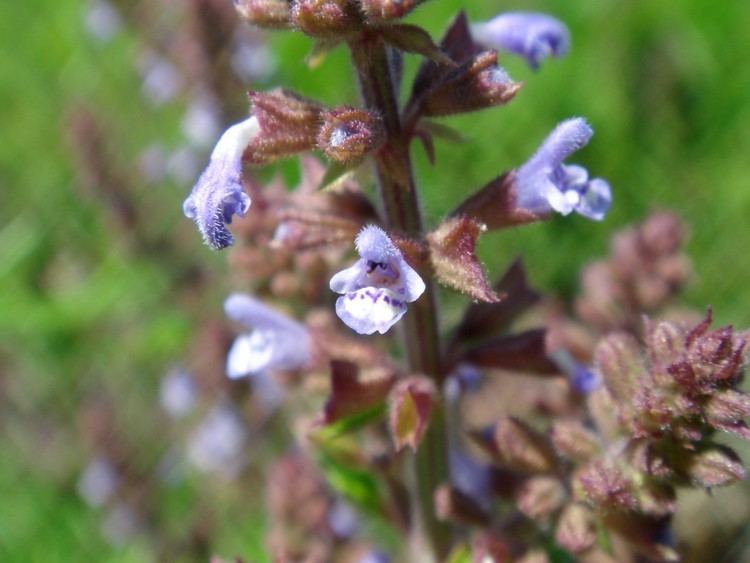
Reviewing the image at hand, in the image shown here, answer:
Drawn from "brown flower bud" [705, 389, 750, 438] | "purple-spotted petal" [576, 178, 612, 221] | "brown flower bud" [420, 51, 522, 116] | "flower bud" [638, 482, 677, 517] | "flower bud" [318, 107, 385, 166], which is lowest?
"flower bud" [638, 482, 677, 517]

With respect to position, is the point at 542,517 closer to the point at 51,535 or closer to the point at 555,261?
the point at 555,261

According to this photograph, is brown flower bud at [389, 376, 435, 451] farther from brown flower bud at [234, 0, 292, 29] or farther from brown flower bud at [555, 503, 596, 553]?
brown flower bud at [234, 0, 292, 29]

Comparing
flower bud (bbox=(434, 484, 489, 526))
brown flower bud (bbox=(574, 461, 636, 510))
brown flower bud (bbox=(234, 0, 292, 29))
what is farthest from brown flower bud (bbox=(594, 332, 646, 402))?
brown flower bud (bbox=(234, 0, 292, 29))

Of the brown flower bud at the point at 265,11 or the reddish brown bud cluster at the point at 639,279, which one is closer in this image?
the brown flower bud at the point at 265,11

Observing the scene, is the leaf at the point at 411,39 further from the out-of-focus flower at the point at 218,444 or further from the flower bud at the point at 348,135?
the out-of-focus flower at the point at 218,444

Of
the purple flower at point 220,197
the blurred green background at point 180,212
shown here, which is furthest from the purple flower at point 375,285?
the blurred green background at point 180,212

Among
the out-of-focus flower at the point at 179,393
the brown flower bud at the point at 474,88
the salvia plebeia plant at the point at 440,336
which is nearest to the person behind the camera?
the salvia plebeia plant at the point at 440,336
